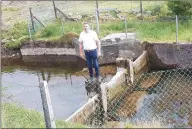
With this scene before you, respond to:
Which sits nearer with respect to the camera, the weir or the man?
the man

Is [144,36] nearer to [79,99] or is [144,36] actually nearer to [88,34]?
[79,99]

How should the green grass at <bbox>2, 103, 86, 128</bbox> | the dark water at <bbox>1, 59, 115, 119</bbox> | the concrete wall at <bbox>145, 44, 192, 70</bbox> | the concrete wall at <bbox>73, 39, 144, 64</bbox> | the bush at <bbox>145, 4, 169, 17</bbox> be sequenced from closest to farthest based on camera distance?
the green grass at <bbox>2, 103, 86, 128</bbox>, the dark water at <bbox>1, 59, 115, 119</bbox>, the concrete wall at <bbox>145, 44, 192, 70</bbox>, the concrete wall at <bbox>73, 39, 144, 64</bbox>, the bush at <bbox>145, 4, 169, 17</bbox>

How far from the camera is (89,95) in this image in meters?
12.4

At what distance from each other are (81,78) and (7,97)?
447 centimetres

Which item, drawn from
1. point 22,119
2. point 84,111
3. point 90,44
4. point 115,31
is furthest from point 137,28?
point 22,119

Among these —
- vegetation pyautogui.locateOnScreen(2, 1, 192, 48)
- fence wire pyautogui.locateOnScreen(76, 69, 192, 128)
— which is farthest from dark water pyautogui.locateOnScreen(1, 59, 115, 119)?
vegetation pyautogui.locateOnScreen(2, 1, 192, 48)

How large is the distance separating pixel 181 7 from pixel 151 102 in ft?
19.8

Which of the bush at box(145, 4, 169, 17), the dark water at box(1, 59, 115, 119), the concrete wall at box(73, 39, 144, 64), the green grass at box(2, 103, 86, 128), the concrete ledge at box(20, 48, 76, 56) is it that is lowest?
the dark water at box(1, 59, 115, 119)

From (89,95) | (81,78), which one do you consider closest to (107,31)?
(81,78)

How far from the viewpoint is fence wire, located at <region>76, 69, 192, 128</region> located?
11.7 m

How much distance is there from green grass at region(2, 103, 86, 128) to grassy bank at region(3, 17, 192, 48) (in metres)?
8.26

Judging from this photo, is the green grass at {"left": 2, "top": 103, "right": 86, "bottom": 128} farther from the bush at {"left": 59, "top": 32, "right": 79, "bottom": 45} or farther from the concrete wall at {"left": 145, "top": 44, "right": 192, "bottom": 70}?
the bush at {"left": 59, "top": 32, "right": 79, "bottom": 45}

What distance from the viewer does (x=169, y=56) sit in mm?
16328

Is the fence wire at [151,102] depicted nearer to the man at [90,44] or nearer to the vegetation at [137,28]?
the man at [90,44]
